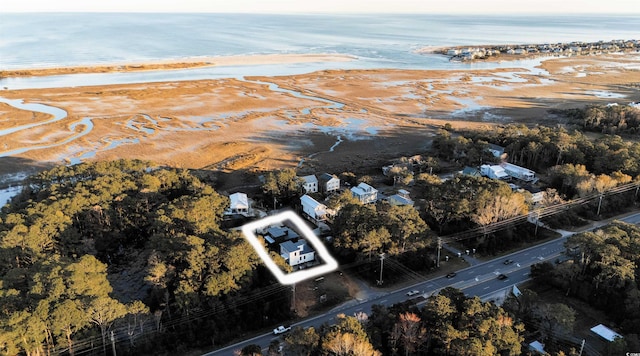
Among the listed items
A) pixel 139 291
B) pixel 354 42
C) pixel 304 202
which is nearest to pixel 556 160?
pixel 304 202

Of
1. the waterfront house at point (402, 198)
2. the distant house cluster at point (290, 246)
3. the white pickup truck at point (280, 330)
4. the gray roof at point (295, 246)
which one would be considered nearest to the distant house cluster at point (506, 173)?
the waterfront house at point (402, 198)

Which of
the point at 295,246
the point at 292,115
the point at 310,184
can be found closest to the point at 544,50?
the point at 292,115

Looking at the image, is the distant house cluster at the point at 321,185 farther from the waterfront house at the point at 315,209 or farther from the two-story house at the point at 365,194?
the waterfront house at the point at 315,209

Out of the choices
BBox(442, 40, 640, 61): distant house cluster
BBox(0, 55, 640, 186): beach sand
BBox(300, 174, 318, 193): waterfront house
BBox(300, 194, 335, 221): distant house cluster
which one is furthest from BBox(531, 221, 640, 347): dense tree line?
BBox(442, 40, 640, 61): distant house cluster

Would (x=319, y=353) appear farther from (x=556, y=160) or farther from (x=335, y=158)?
(x=556, y=160)

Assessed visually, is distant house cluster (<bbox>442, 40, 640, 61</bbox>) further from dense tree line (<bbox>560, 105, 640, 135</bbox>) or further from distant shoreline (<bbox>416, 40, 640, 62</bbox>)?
dense tree line (<bbox>560, 105, 640, 135</bbox>)

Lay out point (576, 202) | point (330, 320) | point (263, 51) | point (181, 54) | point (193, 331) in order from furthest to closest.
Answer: point (263, 51)
point (181, 54)
point (576, 202)
point (330, 320)
point (193, 331)
